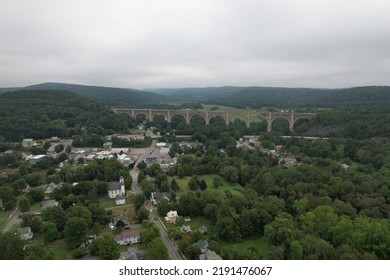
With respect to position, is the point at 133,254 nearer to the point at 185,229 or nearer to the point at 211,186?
the point at 185,229

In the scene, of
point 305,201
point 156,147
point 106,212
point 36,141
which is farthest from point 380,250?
point 36,141

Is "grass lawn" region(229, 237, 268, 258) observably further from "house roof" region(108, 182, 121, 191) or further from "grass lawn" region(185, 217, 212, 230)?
"house roof" region(108, 182, 121, 191)

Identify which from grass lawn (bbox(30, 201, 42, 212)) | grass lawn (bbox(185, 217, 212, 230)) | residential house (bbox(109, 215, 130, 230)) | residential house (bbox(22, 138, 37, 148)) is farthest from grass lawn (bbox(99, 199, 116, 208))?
residential house (bbox(22, 138, 37, 148))

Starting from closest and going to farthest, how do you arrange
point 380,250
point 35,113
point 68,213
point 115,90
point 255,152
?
point 380,250 → point 68,213 → point 255,152 → point 35,113 → point 115,90

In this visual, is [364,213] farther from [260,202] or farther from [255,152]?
[255,152]

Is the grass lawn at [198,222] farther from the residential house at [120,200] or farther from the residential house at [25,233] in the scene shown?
the residential house at [25,233]

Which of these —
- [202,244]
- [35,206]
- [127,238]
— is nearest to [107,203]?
[35,206]
